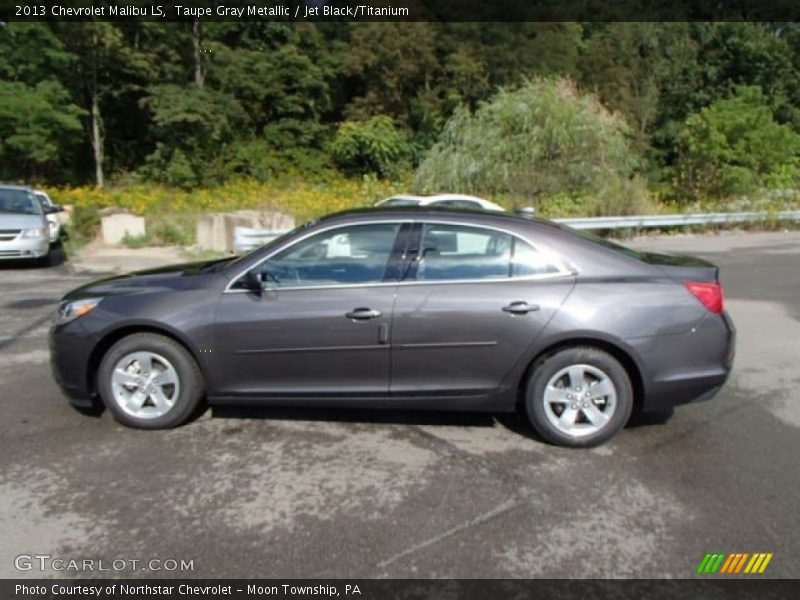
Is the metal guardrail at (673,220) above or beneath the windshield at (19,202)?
beneath

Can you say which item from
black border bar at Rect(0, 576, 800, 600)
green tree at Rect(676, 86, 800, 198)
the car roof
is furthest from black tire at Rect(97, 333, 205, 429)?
green tree at Rect(676, 86, 800, 198)

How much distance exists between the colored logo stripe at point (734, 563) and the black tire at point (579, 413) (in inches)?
45.6

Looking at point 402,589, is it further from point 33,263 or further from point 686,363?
point 33,263

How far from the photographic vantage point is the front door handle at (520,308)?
4.01m

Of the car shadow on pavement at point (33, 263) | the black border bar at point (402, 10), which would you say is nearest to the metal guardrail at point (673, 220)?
the car shadow on pavement at point (33, 263)

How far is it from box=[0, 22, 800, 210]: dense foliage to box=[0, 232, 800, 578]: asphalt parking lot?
15960 millimetres

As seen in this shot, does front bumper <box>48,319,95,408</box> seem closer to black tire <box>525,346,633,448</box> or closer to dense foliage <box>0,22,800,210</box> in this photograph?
black tire <box>525,346,633,448</box>

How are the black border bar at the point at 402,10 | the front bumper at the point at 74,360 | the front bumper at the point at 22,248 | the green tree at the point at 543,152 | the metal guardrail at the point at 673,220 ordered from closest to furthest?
the front bumper at the point at 74,360, the front bumper at the point at 22,248, the metal guardrail at the point at 673,220, the green tree at the point at 543,152, the black border bar at the point at 402,10

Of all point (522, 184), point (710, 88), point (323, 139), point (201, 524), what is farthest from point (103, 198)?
point (710, 88)

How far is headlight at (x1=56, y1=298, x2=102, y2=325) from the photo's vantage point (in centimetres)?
431

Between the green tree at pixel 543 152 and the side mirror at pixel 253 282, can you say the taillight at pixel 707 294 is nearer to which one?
the side mirror at pixel 253 282

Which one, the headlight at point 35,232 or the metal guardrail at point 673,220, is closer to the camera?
the headlight at point 35,232

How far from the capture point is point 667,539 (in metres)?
3.13

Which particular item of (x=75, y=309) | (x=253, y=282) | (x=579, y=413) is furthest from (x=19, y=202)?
(x=579, y=413)
